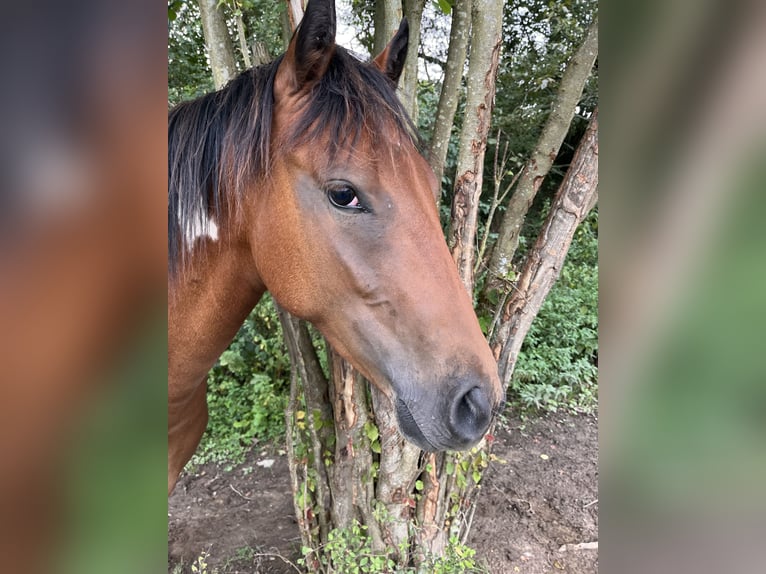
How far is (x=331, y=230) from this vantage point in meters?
1.16

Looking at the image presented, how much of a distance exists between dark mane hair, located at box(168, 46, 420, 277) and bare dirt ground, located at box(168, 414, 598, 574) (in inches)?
77.7

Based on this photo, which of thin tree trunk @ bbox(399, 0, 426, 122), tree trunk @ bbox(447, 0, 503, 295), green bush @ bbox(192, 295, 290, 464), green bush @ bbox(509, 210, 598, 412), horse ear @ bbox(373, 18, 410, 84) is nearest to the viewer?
horse ear @ bbox(373, 18, 410, 84)

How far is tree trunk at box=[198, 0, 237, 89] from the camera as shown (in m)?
2.00

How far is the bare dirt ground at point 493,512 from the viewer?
8.40 feet

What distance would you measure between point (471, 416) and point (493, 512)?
226 cm

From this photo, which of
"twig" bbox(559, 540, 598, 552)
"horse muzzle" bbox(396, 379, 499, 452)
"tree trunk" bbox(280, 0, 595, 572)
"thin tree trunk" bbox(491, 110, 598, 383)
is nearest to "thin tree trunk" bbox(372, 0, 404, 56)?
"tree trunk" bbox(280, 0, 595, 572)

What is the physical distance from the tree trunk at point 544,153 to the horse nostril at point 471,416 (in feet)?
3.72

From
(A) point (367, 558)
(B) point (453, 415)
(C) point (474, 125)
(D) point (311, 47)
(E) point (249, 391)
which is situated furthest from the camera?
(E) point (249, 391)

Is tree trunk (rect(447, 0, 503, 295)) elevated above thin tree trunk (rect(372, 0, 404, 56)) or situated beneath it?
situated beneath

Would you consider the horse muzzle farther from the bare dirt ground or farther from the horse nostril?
the bare dirt ground

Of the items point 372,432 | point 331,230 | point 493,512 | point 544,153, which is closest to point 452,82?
point 544,153
